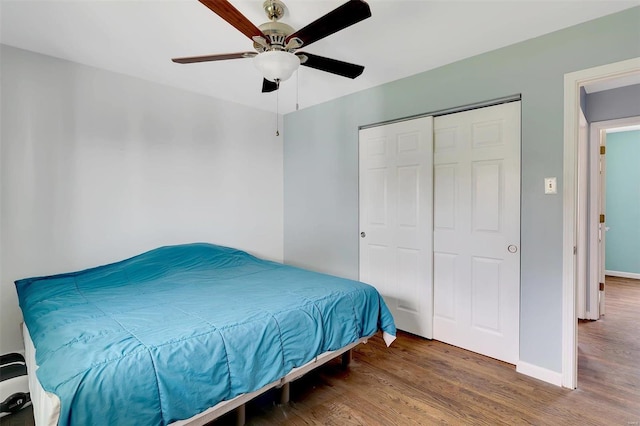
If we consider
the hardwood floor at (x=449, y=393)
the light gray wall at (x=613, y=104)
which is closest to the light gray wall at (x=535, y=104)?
the hardwood floor at (x=449, y=393)

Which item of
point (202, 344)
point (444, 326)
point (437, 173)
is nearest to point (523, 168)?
point (437, 173)

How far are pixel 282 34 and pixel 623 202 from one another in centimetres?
619

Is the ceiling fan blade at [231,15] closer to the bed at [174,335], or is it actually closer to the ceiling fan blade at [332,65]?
the ceiling fan blade at [332,65]

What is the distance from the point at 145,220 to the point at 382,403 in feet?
8.56

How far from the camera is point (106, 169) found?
2.84 meters

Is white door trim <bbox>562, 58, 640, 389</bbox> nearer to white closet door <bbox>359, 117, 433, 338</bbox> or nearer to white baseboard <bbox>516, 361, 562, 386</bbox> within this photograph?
white baseboard <bbox>516, 361, 562, 386</bbox>

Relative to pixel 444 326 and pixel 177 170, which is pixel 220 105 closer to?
pixel 177 170

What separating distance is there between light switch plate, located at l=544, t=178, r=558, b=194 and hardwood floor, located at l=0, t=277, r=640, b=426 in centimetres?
134

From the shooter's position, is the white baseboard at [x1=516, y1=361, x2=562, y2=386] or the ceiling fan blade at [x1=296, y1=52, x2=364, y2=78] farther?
the white baseboard at [x1=516, y1=361, x2=562, y2=386]

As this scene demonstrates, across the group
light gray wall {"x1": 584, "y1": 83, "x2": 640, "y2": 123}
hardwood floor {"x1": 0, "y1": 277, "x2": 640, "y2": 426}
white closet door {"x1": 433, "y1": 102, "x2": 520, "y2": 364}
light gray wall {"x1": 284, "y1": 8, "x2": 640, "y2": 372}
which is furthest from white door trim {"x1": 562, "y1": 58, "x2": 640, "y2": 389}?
light gray wall {"x1": 584, "y1": 83, "x2": 640, "y2": 123}

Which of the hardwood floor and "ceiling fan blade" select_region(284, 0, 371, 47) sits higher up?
"ceiling fan blade" select_region(284, 0, 371, 47)

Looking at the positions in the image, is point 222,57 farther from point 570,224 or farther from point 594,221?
point 594,221

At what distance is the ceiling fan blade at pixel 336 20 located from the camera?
1.38 m

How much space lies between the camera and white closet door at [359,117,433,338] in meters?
2.90
